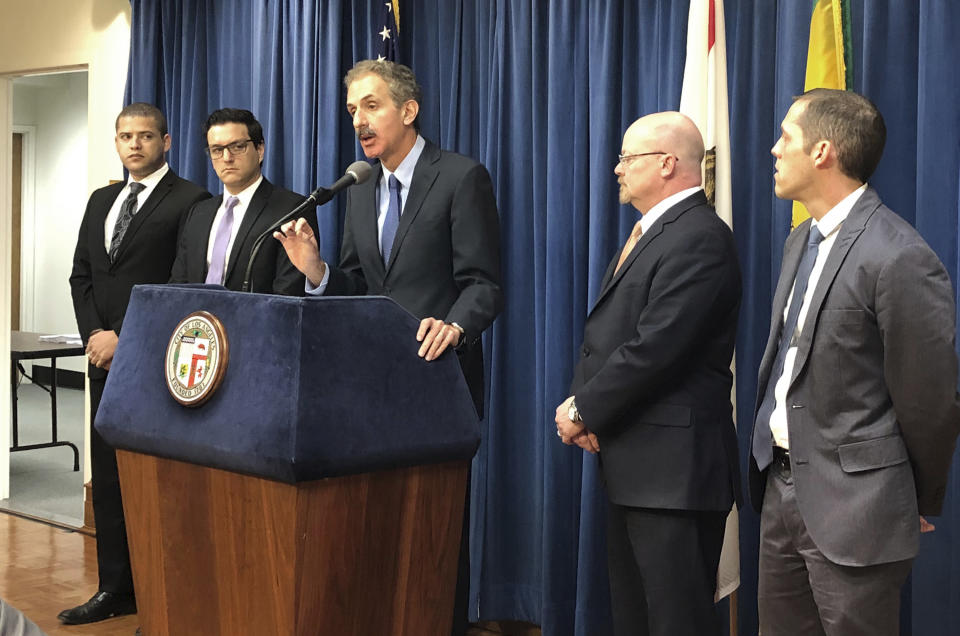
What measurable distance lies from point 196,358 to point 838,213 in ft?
4.34

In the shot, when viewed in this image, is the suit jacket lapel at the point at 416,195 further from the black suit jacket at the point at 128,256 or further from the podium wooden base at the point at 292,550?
the black suit jacket at the point at 128,256

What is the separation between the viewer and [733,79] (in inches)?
128

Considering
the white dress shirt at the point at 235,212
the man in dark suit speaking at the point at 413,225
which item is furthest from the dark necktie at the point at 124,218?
the man in dark suit speaking at the point at 413,225

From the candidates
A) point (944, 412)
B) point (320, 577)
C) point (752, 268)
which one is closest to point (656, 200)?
point (752, 268)

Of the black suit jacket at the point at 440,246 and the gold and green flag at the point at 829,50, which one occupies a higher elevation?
the gold and green flag at the point at 829,50

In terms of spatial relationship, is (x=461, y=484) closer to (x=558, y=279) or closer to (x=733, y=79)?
(x=558, y=279)

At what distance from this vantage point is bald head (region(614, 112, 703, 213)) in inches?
103

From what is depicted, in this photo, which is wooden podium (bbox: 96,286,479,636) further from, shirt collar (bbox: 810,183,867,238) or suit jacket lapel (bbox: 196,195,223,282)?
suit jacket lapel (bbox: 196,195,223,282)

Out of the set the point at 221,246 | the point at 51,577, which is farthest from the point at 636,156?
the point at 51,577

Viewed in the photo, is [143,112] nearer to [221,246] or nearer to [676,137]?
[221,246]

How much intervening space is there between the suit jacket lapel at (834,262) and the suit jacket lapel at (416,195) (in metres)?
1.17

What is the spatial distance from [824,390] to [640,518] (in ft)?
2.03

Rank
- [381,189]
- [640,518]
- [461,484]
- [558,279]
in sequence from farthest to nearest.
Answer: [558,279]
[381,189]
[640,518]
[461,484]

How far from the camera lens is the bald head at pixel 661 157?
2.63 metres
